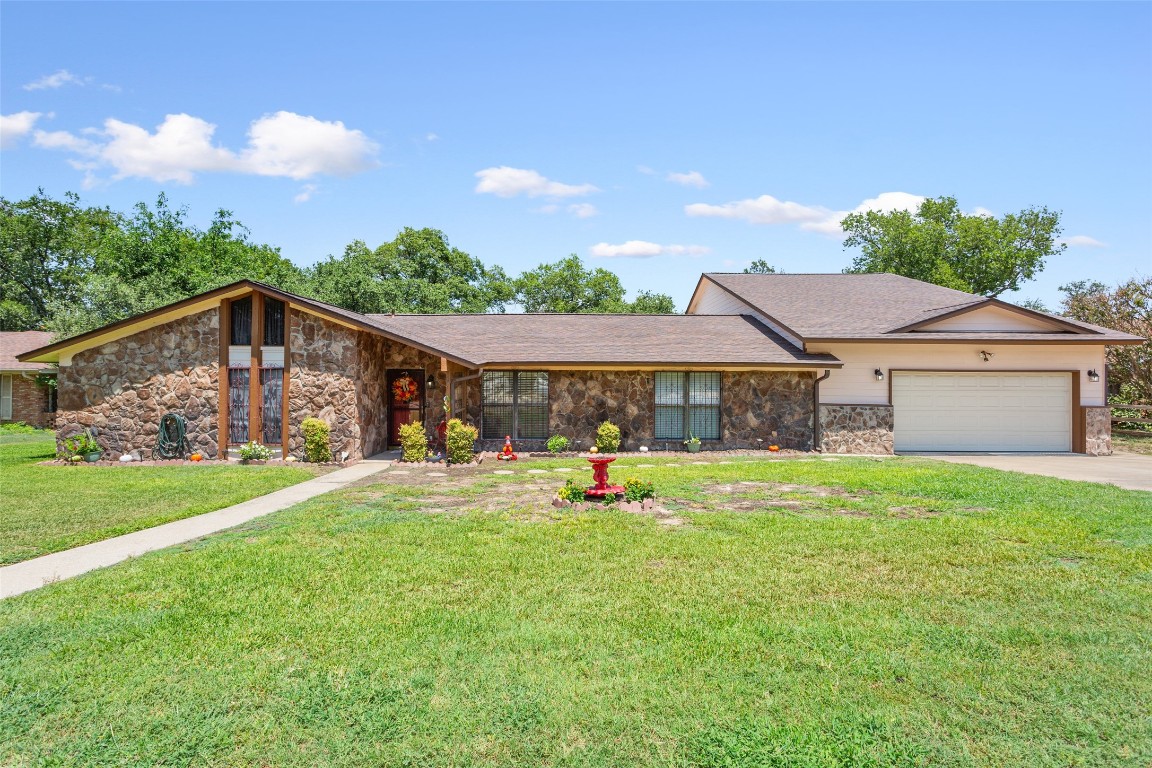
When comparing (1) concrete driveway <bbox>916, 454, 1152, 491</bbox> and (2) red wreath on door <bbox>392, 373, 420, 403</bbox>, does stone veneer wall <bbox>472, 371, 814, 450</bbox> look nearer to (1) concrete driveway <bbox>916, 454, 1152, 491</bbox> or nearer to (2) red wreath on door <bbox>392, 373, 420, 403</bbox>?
(2) red wreath on door <bbox>392, 373, 420, 403</bbox>

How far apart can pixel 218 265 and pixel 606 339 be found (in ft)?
92.9

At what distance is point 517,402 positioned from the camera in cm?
1680

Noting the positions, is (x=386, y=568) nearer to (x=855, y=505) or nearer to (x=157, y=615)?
(x=157, y=615)

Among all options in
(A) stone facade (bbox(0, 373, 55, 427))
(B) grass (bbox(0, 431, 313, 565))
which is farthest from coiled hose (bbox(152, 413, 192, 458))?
(A) stone facade (bbox(0, 373, 55, 427))

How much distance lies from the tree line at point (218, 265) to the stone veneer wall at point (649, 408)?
16630mm

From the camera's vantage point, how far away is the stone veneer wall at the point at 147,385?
15.0m

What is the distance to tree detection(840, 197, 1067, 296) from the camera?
125 ft

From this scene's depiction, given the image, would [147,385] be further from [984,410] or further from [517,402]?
[984,410]

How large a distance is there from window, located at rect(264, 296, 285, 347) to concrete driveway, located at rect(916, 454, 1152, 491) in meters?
15.6

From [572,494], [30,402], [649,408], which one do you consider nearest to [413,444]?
[649,408]

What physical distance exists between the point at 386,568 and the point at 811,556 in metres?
4.09

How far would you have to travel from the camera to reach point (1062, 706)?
3504 mm

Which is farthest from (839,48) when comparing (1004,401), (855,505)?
(1004,401)

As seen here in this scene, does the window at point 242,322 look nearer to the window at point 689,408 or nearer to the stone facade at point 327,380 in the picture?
the stone facade at point 327,380
